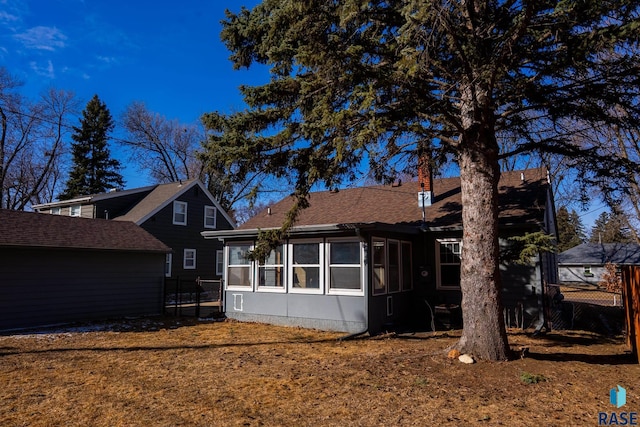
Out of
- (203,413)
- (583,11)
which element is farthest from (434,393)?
(583,11)

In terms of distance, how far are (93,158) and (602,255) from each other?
4449 centimetres

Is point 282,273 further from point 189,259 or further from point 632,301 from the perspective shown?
point 189,259

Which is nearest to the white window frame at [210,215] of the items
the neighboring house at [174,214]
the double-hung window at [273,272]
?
the neighboring house at [174,214]

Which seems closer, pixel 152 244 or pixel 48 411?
pixel 48 411

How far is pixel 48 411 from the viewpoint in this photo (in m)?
4.99

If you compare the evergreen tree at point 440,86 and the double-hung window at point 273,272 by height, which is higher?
the evergreen tree at point 440,86

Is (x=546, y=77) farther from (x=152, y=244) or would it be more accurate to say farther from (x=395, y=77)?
(x=152, y=244)

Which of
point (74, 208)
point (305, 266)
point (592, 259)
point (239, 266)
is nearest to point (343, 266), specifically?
point (305, 266)

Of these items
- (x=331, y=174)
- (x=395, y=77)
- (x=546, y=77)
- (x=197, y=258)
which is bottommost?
(x=197, y=258)

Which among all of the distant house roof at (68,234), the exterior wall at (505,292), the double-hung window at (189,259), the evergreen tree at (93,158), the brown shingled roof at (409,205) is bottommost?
the exterior wall at (505,292)

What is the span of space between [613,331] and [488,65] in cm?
880

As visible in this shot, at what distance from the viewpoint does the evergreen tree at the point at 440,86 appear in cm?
592

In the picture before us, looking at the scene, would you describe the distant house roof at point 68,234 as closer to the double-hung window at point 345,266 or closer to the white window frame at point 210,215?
the double-hung window at point 345,266

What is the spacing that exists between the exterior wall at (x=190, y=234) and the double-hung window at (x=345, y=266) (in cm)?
1284
